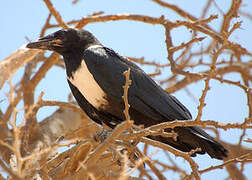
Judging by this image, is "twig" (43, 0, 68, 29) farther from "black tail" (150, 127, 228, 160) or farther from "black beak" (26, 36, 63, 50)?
"black tail" (150, 127, 228, 160)

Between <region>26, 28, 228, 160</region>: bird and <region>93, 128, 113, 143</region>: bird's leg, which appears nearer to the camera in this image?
<region>93, 128, 113, 143</region>: bird's leg

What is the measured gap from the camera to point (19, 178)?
1.83m

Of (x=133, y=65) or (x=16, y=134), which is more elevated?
(x=16, y=134)

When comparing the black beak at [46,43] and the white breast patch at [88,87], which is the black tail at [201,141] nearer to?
the white breast patch at [88,87]

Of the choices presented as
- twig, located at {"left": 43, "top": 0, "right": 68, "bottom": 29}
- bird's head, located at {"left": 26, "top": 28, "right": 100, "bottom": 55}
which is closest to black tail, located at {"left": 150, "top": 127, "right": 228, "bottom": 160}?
bird's head, located at {"left": 26, "top": 28, "right": 100, "bottom": 55}

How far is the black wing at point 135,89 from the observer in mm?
4055

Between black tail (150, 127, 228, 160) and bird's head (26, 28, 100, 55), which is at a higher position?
bird's head (26, 28, 100, 55)

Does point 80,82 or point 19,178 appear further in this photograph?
point 80,82

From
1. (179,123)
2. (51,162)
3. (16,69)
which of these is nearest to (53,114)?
(16,69)

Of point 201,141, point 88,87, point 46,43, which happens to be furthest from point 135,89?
point 46,43

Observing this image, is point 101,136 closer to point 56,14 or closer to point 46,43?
point 46,43

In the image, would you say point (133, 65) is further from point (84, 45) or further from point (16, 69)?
point (16, 69)

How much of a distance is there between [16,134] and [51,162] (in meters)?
1.47

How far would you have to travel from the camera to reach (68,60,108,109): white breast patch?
410 cm
